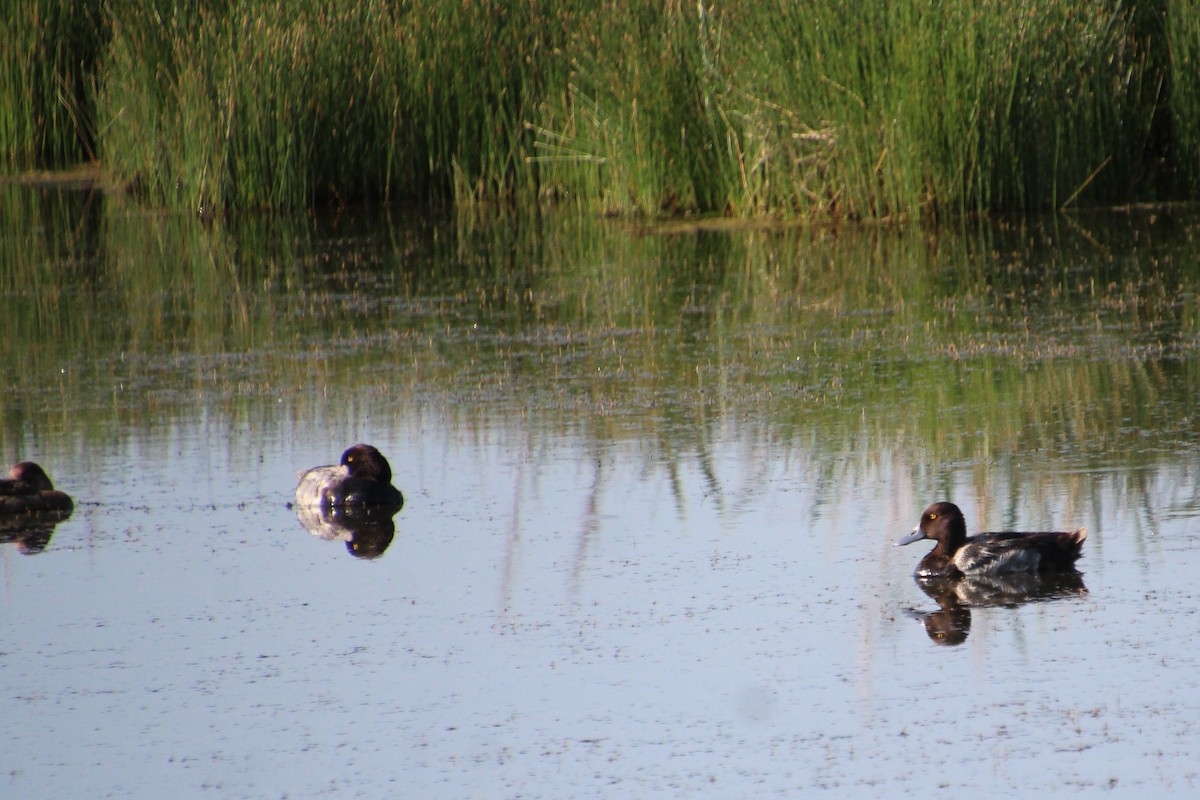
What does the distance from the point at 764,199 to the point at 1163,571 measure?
9.19 m

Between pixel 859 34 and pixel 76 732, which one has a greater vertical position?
pixel 859 34

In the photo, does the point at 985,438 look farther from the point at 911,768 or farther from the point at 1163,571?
the point at 911,768

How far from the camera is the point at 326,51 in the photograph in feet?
57.3

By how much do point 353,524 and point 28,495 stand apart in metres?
1.38

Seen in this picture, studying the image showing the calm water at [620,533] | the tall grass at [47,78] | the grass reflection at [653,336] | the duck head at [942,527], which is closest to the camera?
the calm water at [620,533]

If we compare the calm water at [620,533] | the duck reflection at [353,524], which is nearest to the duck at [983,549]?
the calm water at [620,533]

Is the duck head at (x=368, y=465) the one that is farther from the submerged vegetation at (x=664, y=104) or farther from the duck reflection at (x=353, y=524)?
the submerged vegetation at (x=664, y=104)

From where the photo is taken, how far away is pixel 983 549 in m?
6.62

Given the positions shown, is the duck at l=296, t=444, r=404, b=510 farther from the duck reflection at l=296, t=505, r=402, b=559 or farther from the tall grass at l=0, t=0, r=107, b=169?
the tall grass at l=0, t=0, r=107, b=169

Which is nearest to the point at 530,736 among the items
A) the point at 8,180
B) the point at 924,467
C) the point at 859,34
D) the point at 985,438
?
the point at 924,467

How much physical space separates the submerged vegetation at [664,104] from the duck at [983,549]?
7702 millimetres

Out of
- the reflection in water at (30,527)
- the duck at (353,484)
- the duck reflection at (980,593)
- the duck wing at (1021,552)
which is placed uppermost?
the duck at (353,484)

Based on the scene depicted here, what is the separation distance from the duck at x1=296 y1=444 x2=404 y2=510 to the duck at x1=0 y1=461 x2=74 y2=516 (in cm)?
97

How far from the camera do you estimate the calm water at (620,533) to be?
518 cm
